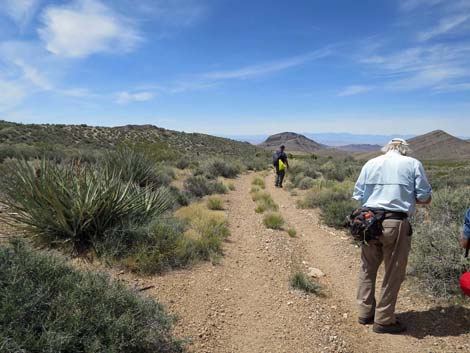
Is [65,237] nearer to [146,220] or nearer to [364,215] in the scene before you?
[146,220]

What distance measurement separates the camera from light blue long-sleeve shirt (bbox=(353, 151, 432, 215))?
3539 millimetres

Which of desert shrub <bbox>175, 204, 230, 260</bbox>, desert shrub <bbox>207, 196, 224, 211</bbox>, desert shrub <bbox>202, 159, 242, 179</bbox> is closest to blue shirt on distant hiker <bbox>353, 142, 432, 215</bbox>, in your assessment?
desert shrub <bbox>175, 204, 230, 260</bbox>

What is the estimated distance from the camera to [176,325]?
12.0ft

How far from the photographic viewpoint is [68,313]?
2.58 meters

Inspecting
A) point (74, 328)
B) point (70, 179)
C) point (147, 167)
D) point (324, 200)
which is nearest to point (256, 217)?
point (324, 200)

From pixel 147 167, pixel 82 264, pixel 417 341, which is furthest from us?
pixel 147 167

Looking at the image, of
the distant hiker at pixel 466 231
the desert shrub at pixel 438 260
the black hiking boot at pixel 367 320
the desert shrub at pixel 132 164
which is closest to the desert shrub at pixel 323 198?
the desert shrub at pixel 438 260

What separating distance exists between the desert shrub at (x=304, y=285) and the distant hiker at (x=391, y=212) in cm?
101

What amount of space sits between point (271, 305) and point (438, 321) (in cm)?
206

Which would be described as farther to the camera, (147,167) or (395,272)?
(147,167)

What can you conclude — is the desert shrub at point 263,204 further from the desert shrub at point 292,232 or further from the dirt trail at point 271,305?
the dirt trail at point 271,305

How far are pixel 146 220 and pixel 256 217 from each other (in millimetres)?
4000

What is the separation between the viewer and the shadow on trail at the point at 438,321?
12.2ft

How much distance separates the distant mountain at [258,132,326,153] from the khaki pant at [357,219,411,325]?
133376mm
